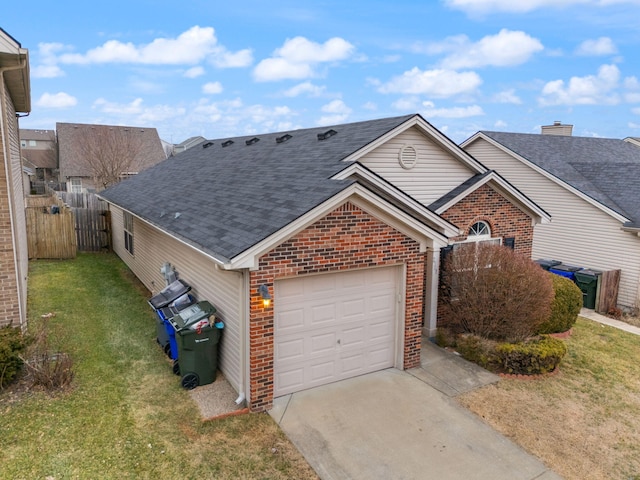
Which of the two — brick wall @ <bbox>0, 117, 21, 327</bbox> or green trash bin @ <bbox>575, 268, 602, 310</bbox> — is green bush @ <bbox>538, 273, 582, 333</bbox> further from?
brick wall @ <bbox>0, 117, 21, 327</bbox>

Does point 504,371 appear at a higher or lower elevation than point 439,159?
lower

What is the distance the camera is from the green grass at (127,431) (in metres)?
6.04

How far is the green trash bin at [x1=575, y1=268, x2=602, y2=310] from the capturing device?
14742 millimetres

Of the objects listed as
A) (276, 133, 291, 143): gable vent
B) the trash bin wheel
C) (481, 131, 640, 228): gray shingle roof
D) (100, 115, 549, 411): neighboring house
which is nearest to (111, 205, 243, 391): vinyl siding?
(100, 115, 549, 411): neighboring house

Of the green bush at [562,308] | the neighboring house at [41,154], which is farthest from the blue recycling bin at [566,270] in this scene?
the neighboring house at [41,154]

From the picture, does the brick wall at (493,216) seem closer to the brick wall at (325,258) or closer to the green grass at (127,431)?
the brick wall at (325,258)

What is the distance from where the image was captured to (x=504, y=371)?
367 inches

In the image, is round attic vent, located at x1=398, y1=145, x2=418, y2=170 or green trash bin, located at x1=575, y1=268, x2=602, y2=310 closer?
round attic vent, located at x1=398, y1=145, x2=418, y2=170

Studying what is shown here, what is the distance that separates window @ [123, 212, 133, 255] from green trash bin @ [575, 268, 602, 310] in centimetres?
1551

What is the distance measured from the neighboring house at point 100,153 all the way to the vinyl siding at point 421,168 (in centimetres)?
3346

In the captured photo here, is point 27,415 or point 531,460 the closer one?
point 531,460

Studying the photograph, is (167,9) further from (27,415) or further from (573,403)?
(573,403)

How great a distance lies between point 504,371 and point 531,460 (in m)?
2.93

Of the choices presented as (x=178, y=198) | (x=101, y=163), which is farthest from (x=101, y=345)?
(x=101, y=163)
